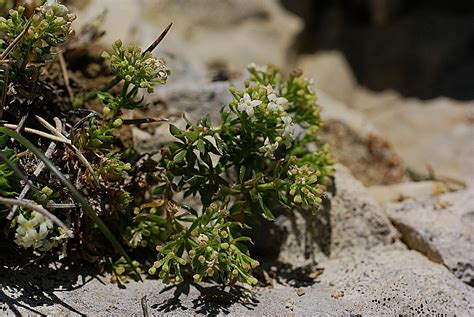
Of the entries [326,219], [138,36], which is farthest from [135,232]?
[138,36]

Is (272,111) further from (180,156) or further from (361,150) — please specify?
(361,150)

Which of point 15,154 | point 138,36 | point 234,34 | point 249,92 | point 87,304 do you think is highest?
point 234,34

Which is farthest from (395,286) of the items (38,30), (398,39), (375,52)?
(398,39)

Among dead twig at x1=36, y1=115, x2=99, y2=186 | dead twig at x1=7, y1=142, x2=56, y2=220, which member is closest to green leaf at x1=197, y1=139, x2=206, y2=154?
dead twig at x1=36, y1=115, x2=99, y2=186

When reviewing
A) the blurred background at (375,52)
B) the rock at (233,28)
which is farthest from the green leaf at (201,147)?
the rock at (233,28)

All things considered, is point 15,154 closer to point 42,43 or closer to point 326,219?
point 42,43

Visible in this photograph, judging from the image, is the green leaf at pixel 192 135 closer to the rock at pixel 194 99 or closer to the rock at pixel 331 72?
the rock at pixel 194 99

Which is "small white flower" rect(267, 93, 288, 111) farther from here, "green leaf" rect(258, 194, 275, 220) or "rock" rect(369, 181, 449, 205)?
"rock" rect(369, 181, 449, 205)
